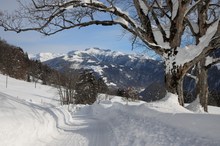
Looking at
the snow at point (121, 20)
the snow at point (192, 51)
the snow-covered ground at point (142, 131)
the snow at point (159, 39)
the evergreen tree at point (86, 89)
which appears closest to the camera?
the snow-covered ground at point (142, 131)

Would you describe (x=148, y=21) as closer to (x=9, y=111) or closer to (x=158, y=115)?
(x=158, y=115)

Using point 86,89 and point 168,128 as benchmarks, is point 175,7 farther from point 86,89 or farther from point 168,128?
point 86,89

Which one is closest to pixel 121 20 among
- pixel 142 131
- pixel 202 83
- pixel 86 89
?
pixel 142 131

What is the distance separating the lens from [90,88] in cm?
5859

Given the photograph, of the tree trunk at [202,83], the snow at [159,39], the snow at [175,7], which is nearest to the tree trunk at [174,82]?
the snow at [159,39]

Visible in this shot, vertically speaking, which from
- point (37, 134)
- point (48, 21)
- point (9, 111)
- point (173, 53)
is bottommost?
point (37, 134)

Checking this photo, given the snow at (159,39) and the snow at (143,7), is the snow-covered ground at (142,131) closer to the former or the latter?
the snow at (159,39)

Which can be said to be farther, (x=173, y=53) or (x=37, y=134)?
(x=173, y=53)

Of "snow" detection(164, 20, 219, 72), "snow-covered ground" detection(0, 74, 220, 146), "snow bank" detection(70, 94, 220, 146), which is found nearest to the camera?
"snow bank" detection(70, 94, 220, 146)

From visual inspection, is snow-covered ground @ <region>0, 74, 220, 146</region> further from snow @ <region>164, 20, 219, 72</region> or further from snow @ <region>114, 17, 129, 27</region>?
snow @ <region>114, 17, 129, 27</region>

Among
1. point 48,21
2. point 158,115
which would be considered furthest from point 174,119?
point 48,21

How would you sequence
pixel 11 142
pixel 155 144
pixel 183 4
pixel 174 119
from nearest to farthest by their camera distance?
1. pixel 155 144
2. pixel 11 142
3. pixel 174 119
4. pixel 183 4

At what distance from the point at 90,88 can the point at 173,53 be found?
45623mm

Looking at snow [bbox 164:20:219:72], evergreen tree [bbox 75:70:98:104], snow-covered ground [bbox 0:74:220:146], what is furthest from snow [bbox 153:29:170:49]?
evergreen tree [bbox 75:70:98:104]
